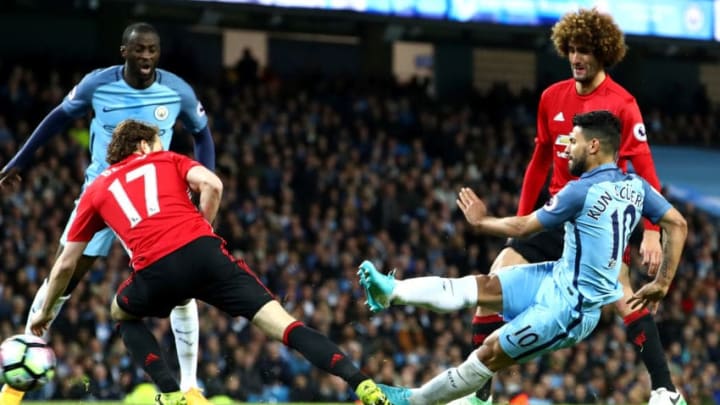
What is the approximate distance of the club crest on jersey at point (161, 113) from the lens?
856 cm

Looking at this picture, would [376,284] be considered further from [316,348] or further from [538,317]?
[538,317]

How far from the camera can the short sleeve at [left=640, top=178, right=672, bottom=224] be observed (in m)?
7.22

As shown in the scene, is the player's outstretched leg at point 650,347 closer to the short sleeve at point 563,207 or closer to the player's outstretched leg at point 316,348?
the short sleeve at point 563,207

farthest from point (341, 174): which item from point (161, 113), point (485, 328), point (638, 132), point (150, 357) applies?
point (150, 357)

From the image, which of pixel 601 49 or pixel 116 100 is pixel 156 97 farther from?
pixel 601 49

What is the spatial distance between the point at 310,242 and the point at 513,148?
6215 mm

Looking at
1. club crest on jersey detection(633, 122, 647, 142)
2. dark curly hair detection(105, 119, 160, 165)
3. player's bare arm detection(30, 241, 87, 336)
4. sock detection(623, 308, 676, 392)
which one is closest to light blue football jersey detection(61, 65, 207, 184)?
dark curly hair detection(105, 119, 160, 165)

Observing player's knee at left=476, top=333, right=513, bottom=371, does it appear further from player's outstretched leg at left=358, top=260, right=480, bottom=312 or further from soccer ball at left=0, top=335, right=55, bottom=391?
soccer ball at left=0, top=335, right=55, bottom=391

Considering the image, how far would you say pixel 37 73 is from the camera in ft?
66.6

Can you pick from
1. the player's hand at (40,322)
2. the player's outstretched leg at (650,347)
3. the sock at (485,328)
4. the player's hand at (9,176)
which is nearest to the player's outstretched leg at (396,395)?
the sock at (485,328)

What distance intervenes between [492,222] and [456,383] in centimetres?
111

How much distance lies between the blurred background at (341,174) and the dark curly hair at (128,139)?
7409mm

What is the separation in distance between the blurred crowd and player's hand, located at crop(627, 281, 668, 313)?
8.76m

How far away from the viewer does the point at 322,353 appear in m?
6.89
